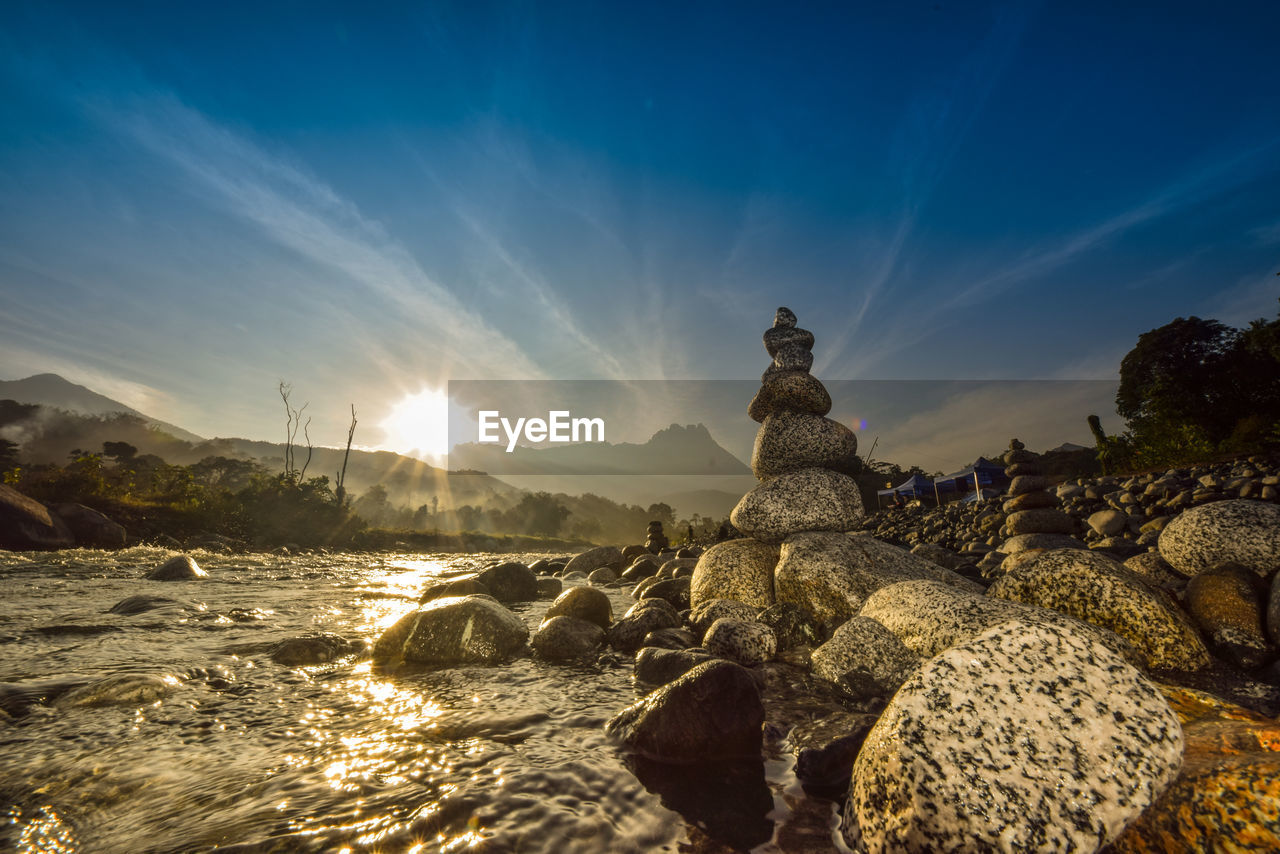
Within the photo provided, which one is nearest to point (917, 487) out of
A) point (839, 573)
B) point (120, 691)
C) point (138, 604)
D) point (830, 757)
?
point (839, 573)

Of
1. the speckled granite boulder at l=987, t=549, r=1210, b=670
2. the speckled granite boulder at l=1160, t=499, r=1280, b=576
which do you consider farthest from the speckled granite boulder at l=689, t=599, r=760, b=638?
the speckled granite boulder at l=1160, t=499, r=1280, b=576

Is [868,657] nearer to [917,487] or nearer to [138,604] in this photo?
[138,604]

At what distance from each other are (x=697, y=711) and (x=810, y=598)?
4152 millimetres

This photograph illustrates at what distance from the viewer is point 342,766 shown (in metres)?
3.13

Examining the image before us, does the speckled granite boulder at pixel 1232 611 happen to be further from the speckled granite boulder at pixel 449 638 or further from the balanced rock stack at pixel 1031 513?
the balanced rock stack at pixel 1031 513

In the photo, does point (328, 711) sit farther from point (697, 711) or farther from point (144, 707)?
point (697, 711)

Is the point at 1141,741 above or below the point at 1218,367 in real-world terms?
below

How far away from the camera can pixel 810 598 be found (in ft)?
23.6

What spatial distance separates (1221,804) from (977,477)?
35.9 m

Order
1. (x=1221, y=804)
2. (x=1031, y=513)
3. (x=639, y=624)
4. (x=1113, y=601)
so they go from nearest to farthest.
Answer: (x=1221, y=804) → (x=1113, y=601) → (x=639, y=624) → (x=1031, y=513)

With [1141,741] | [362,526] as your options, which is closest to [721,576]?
[1141,741]

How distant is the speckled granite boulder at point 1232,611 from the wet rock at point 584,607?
709 centimetres

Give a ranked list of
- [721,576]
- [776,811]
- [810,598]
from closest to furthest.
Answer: [776,811] → [810,598] → [721,576]

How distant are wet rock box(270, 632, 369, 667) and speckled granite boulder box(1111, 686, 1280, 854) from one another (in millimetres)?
6859
